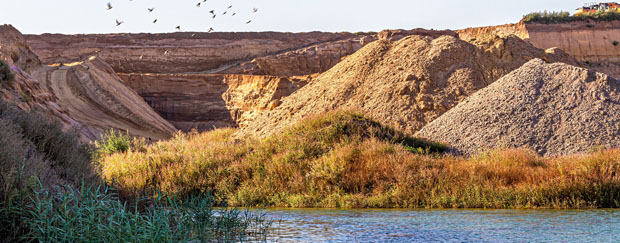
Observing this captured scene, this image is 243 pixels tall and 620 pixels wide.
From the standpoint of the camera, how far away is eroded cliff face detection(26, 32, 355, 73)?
52.0m

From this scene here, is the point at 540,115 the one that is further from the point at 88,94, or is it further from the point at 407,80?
the point at 88,94

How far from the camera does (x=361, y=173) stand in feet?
44.0

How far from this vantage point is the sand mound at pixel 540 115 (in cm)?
1628

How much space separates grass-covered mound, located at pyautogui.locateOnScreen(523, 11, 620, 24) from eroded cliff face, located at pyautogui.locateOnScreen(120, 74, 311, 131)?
3431 cm

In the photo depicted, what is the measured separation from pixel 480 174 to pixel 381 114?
27.0ft

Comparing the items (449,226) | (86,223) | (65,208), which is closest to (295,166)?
(449,226)

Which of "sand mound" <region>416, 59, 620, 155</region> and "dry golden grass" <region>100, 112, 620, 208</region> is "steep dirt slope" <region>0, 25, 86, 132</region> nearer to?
"dry golden grass" <region>100, 112, 620, 208</region>

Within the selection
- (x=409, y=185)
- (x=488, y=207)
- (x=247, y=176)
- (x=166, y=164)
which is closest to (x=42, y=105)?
(x=166, y=164)

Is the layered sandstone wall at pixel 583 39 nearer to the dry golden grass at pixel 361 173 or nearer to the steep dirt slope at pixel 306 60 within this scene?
the steep dirt slope at pixel 306 60

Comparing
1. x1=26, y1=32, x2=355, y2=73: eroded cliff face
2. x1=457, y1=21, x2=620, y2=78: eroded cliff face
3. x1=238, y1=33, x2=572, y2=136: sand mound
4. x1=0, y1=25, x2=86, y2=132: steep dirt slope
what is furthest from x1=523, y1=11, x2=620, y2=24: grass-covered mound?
x1=0, y1=25, x2=86, y2=132: steep dirt slope

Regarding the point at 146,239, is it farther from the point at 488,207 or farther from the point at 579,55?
the point at 579,55

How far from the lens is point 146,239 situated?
5.74m

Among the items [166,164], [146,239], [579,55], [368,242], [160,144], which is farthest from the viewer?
[579,55]

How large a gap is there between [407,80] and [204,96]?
66.8ft
